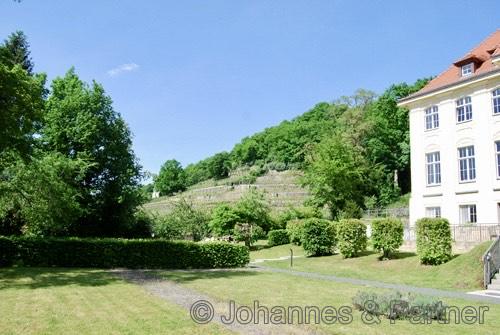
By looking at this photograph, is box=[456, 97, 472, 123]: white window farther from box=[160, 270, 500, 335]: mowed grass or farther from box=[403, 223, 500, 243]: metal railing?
box=[160, 270, 500, 335]: mowed grass

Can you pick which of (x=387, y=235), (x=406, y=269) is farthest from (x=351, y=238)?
(x=406, y=269)

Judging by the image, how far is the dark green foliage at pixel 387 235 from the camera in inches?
944

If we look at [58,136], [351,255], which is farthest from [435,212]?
[58,136]

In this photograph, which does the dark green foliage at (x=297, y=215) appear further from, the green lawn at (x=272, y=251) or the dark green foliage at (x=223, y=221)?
the dark green foliage at (x=223, y=221)

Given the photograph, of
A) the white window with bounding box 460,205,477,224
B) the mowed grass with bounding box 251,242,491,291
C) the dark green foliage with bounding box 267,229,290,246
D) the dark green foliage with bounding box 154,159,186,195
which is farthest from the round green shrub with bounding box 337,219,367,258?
the dark green foliage with bounding box 154,159,186,195

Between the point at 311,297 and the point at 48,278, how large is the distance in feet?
37.5

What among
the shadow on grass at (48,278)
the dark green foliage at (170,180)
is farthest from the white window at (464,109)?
the dark green foliage at (170,180)

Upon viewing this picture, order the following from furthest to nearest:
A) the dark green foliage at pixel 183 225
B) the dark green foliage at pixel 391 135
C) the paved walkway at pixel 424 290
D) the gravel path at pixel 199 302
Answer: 1. the dark green foliage at pixel 391 135
2. the dark green foliage at pixel 183 225
3. the paved walkway at pixel 424 290
4. the gravel path at pixel 199 302

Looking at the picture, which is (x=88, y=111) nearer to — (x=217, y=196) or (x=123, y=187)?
(x=123, y=187)

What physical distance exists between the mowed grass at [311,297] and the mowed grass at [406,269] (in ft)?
11.5

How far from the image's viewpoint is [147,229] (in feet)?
135

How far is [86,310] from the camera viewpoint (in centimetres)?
1169

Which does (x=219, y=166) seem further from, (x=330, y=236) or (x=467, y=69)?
(x=467, y=69)

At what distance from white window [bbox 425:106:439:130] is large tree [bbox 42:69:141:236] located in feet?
76.0
